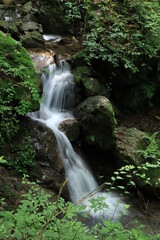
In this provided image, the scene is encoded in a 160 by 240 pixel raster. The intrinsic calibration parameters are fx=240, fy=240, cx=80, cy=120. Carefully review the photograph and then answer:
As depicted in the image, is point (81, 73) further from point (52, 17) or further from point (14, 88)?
point (52, 17)

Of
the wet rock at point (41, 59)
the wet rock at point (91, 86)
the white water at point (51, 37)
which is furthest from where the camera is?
the white water at point (51, 37)

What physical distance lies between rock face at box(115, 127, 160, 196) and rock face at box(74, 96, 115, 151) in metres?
0.39

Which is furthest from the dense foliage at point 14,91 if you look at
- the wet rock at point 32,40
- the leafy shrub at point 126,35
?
the leafy shrub at point 126,35

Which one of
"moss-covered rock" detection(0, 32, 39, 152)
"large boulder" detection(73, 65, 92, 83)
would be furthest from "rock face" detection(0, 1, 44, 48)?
"moss-covered rock" detection(0, 32, 39, 152)

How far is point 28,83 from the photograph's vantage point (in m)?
4.88

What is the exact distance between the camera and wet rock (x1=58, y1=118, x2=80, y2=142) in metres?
6.40

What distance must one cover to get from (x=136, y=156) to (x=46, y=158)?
9.00 ft

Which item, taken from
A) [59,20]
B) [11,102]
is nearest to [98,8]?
[59,20]

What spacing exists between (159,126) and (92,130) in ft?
11.6

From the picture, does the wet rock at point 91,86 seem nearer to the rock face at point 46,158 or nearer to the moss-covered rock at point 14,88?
the moss-covered rock at point 14,88

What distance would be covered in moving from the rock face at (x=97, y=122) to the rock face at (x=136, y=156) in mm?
394

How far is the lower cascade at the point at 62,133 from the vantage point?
5656 millimetres

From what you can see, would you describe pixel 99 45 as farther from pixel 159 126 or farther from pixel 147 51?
pixel 159 126

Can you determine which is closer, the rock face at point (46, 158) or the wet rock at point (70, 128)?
the rock face at point (46, 158)
